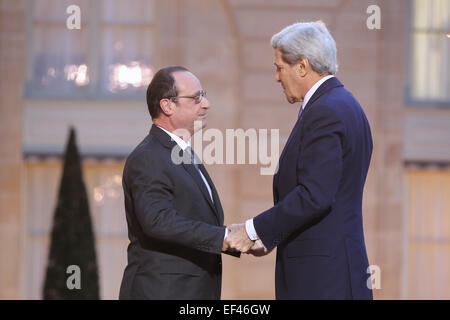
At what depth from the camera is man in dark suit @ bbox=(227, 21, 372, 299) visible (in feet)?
10.6

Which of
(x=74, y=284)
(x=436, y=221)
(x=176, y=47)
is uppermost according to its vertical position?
(x=176, y=47)

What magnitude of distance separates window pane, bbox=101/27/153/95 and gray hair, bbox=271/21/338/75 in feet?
19.3

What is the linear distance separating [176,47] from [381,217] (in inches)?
133

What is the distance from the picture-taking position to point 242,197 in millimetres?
8828

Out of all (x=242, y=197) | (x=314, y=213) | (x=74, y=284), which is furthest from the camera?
(x=242, y=197)

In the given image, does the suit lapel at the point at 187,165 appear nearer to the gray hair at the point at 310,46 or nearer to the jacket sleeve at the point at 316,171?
the jacket sleeve at the point at 316,171

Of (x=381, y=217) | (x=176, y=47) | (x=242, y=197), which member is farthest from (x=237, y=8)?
(x=381, y=217)

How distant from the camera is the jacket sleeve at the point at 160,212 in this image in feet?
10.6

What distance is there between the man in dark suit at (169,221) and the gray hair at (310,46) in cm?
58

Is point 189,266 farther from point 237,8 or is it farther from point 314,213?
point 237,8

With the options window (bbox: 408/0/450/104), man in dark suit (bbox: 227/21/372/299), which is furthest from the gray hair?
window (bbox: 408/0/450/104)
